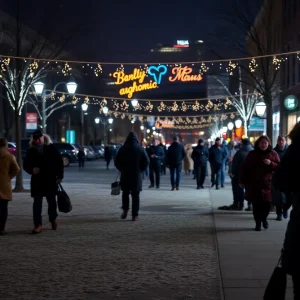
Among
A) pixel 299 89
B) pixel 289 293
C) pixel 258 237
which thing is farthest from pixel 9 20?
pixel 289 293

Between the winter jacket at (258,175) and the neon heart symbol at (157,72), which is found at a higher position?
the neon heart symbol at (157,72)

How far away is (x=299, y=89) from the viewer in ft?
116

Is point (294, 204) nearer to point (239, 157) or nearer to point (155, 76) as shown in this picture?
point (239, 157)

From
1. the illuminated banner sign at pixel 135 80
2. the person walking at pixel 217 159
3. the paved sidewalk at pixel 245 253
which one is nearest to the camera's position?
the paved sidewalk at pixel 245 253

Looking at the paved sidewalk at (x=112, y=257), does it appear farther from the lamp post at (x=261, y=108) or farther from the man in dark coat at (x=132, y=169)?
the lamp post at (x=261, y=108)

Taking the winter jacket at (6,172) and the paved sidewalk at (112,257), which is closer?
the paved sidewalk at (112,257)

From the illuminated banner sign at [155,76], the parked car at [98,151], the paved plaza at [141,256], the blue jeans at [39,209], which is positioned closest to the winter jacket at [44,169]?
the blue jeans at [39,209]

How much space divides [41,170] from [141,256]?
300 cm

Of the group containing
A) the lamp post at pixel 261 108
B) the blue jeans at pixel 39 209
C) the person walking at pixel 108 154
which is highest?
the lamp post at pixel 261 108

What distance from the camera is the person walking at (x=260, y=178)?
467 inches

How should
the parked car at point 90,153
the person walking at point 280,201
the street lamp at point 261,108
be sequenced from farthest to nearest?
the parked car at point 90,153 → the street lamp at point 261,108 → the person walking at point 280,201

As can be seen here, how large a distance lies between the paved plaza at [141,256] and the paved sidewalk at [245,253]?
0.01 m

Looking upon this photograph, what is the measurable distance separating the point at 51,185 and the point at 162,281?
432cm

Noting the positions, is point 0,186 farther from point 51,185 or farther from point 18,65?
point 18,65
